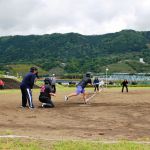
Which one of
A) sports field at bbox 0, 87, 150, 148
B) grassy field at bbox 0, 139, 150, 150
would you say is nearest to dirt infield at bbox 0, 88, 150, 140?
sports field at bbox 0, 87, 150, 148

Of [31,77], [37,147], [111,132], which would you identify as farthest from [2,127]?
[31,77]

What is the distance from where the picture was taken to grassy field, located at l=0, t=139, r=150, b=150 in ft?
30.3

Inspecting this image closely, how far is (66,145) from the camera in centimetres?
950

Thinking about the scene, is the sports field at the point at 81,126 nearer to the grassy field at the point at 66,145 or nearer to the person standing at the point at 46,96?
the grassy field at the point at 66,145

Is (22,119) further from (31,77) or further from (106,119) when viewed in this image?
(31,77)

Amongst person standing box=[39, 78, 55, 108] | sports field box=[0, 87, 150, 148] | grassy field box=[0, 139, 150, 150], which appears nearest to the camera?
grassy field box=[0, 139, 150, 150]

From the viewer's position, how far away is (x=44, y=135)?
11.5 m

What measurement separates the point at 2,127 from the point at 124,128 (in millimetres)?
3513

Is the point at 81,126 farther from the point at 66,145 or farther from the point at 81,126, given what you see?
the point at 66,145

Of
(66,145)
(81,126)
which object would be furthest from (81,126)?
(66,145)

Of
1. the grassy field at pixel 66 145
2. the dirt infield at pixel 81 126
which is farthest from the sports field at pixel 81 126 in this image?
the grassy field at pixel 66 145

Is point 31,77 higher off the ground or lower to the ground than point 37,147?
higher

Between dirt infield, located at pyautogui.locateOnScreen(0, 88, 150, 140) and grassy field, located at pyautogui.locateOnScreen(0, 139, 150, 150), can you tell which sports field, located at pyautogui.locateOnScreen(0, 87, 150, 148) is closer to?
dirt infield, located at pyautogui.locateOnScreen(0, 88, 150, 140)

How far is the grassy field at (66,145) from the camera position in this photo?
364 inches
